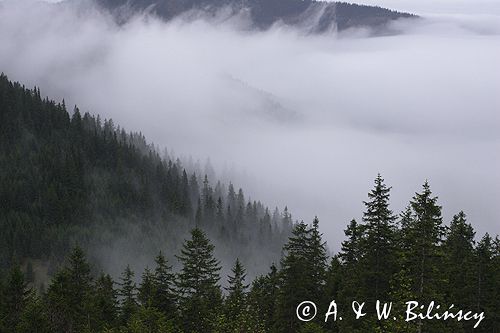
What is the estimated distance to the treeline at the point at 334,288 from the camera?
2977 centimetres

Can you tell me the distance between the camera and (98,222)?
199 metres

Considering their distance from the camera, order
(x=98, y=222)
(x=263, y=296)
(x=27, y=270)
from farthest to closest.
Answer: (x=98, y=222) < (x=27, y=270) < (x=263, y=296)

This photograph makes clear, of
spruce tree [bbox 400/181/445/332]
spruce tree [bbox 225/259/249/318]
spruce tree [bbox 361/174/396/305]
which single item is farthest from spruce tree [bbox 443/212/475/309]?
spruce tree [bbox 225/259/249/318]

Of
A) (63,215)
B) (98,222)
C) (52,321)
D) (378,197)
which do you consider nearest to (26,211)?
(63,215)

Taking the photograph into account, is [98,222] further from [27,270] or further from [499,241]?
[499,241]

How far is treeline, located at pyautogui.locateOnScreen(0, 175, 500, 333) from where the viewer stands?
97.7 feet

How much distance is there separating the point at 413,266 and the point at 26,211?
587 ft

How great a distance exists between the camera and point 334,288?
4784 centimetres

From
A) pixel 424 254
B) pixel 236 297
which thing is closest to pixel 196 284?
pixel 236 297

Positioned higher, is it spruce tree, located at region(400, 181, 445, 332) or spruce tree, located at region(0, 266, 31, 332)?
spruce tree, located at region(400, 181, 445, 332)

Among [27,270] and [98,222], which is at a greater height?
[98,222]

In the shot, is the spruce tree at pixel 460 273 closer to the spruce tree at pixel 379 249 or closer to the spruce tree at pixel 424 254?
the spruce tree at pixel 379 249

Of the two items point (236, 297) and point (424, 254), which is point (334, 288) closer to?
point (236, 297)

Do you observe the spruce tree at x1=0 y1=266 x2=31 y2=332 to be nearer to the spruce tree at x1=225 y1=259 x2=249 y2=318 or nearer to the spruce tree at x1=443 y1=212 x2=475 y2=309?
the spruce tree at x1=225 y1=259 x2=249 y2=318
